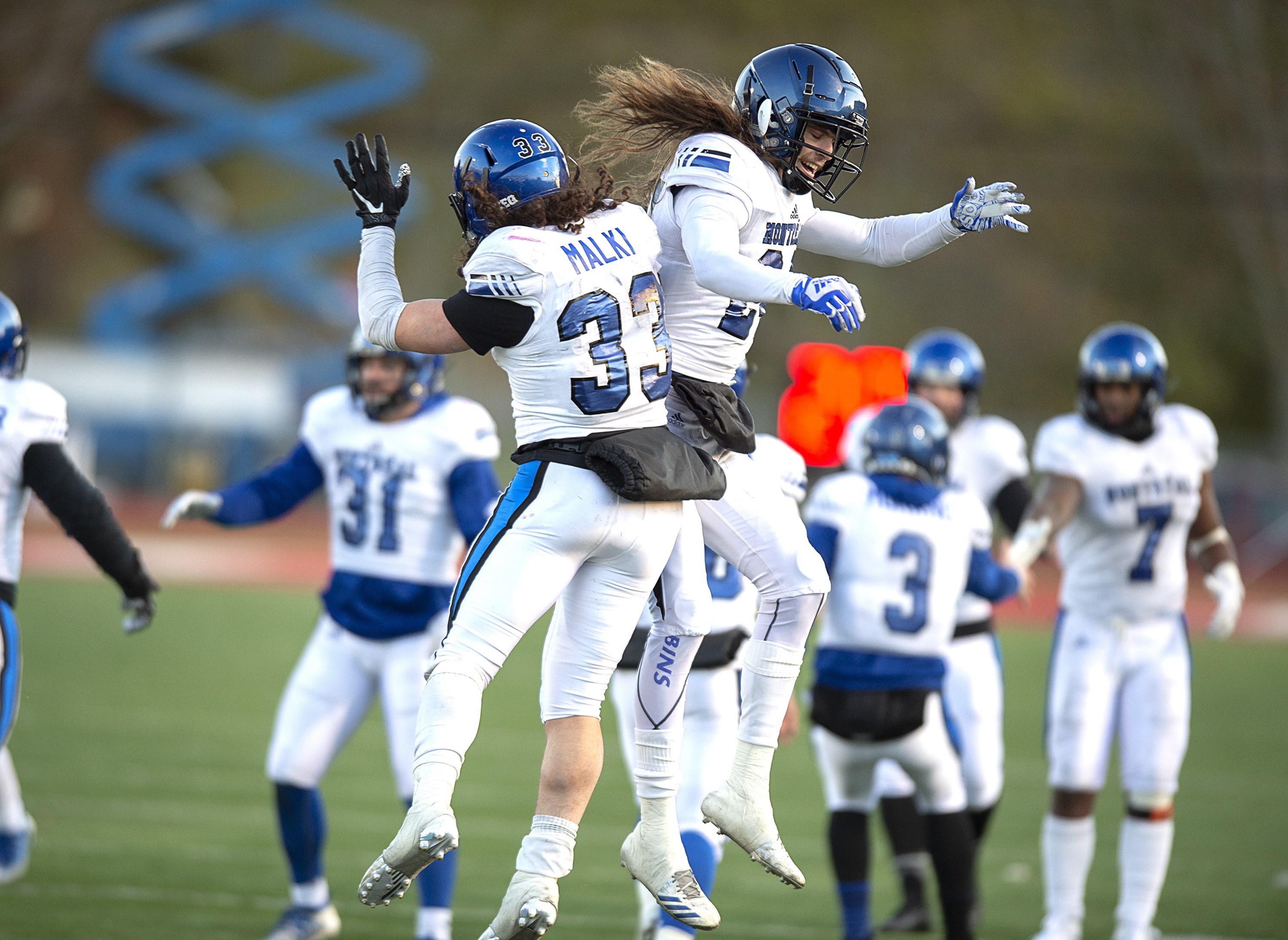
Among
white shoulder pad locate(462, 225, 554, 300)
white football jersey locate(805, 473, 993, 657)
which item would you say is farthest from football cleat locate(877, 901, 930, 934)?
white shoulder pad locate(462, 225, 554, 300)

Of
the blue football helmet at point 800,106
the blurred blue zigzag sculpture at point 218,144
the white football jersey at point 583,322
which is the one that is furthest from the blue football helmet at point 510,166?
the blurred blue zigzag sculpture at point 218,144

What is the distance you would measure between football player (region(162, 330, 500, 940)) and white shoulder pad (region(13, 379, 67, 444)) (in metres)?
0.82

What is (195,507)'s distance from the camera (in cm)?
616

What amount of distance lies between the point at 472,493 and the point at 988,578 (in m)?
2.05

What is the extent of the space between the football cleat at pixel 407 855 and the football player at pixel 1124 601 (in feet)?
10.7

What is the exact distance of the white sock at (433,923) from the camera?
6129mm

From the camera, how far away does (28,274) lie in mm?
38312

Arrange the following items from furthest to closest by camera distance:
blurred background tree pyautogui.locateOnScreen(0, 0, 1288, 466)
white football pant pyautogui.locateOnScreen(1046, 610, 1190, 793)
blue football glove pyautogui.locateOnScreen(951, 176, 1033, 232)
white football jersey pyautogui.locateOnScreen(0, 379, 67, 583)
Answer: blurred background tree pyautogui.locateOnScreen(0, 0, 1288, 466)
white football pant pyautogui.locateOnScreen(1046, 610, 1190, 793)
white football jersey pyautogui.locateOnScreen(0, 379, 67, 583)
blue football glove pyautogui.locateOnScreen(951, 176, 1033, 232)

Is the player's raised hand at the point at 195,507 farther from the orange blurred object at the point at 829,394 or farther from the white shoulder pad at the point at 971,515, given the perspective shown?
the orange blurred object at the point at 829,394

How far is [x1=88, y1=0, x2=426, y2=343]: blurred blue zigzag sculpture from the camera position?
109 feet

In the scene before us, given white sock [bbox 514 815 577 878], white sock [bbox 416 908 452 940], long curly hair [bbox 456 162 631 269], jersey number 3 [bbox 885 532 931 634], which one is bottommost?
white sock [bbox 416 908 452 940]

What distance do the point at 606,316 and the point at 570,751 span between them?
117 centimetres

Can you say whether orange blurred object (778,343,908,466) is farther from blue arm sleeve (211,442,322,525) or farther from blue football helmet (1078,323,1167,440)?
blue arm sleeve (211,442,322,525)

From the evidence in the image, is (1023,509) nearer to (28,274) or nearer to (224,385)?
(224,385)
